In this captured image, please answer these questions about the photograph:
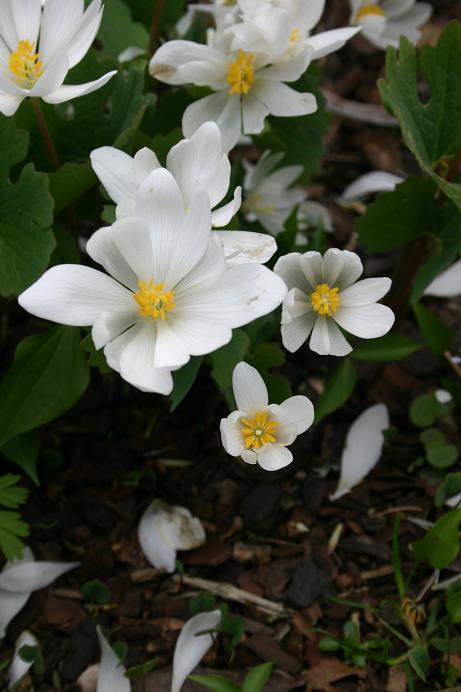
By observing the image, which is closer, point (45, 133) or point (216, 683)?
point (216, 683)

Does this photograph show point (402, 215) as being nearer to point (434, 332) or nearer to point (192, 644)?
point (434, 332)

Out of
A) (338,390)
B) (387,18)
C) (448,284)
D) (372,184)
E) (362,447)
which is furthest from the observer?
(372,184)

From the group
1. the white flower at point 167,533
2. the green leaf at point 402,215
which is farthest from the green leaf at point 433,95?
the white flower at point 167,533

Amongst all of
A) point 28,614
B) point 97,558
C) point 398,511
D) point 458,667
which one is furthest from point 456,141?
point 28,614

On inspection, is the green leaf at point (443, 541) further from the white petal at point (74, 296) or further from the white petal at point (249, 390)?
the white petal at point (74, 296)

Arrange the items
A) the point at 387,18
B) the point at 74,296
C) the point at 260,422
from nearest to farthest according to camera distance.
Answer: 1. the point at 74,296
2. the point at 260,422
3. the point at 387,18

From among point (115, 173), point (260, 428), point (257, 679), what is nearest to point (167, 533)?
point (257, 679)
